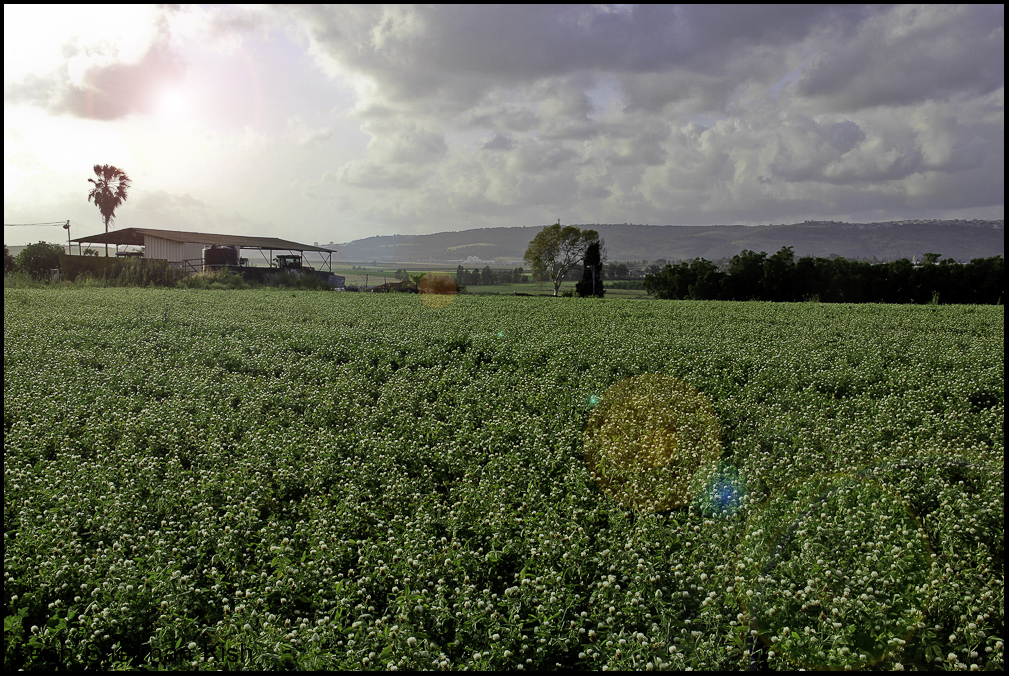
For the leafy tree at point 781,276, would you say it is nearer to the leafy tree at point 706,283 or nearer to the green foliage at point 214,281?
the leafy tree at point 706,283

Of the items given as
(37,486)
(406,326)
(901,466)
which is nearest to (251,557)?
(37,486)

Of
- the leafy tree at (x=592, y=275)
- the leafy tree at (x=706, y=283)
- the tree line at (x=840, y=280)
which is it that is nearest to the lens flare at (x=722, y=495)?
the tree line at (x=840, y=280)

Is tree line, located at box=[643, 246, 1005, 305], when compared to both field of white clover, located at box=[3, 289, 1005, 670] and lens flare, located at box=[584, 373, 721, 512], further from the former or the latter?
lens flare, located at box=[584, 373, 721, 512]

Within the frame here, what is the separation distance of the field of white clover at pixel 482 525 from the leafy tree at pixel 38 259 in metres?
39.4

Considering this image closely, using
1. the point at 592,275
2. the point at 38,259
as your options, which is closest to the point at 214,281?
the point at 38,259

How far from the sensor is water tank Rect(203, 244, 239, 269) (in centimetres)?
5038

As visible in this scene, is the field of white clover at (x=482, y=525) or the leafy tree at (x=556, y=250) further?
the leafy tree at (x=556, y=250)

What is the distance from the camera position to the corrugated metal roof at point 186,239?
168ft

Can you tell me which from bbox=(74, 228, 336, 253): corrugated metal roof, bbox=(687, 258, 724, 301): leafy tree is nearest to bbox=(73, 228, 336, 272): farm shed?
bbox=(74, 228, 336, 253): corrugated metal roof

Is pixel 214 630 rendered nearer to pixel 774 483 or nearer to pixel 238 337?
pixel 774 483

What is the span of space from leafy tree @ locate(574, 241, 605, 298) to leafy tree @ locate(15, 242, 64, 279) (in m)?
42.1

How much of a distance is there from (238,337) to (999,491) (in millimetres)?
15384

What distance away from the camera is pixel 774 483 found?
6.00 meters

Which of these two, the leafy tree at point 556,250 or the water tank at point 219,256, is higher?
the leafy tree at point 556,250
